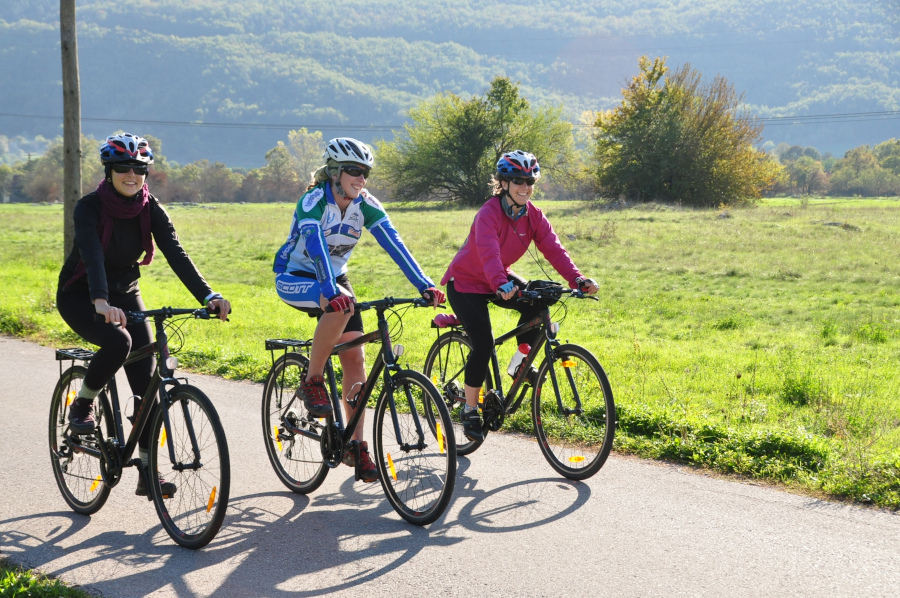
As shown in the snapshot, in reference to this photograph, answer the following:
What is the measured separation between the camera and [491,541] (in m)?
4.34

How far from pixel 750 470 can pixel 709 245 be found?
820 inches

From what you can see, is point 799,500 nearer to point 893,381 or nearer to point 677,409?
point 677,409

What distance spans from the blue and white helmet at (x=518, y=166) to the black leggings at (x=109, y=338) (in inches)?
97.5

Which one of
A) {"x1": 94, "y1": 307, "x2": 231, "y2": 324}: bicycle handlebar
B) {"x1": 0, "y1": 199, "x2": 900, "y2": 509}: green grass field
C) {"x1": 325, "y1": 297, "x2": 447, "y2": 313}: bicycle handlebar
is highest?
{"x1": 325, "y1": 297, "x2": 447, "y2": 313}: bicycle handlebar

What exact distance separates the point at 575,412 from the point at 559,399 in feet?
0.56

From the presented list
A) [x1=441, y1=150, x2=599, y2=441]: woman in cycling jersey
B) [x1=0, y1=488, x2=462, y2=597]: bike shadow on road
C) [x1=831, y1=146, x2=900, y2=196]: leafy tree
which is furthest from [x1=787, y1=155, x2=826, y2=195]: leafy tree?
[x1=0, y1=488, x2=462, y2=597]: bike shadow on road

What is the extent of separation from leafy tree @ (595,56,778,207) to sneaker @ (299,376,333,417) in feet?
164

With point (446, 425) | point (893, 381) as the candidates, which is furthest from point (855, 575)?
point (893, 381)

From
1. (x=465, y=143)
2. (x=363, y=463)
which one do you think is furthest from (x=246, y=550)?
(x=465, y=143)

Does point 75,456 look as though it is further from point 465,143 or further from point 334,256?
point 465,143

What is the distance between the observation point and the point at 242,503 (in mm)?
5043

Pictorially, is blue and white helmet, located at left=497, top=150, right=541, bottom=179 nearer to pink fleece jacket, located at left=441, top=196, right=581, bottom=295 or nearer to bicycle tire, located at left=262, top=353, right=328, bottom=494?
pink fleece jacket, located at left=441, top=196, right=581, bottom=295

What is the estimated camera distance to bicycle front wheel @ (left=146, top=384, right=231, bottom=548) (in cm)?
416

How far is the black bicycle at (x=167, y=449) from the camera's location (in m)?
4.21
